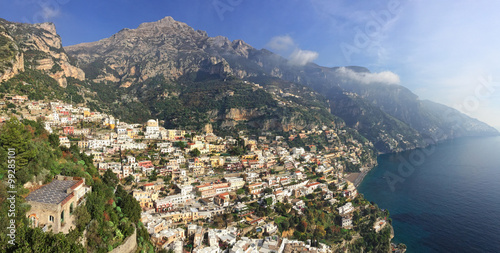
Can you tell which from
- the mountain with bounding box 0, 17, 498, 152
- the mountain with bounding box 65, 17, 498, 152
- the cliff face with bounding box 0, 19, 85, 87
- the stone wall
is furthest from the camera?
the mountain with bounding box 65, 17, 498, 152

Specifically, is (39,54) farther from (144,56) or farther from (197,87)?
(144,56)

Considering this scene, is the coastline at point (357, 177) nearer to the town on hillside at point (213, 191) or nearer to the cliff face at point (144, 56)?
the town on hillside at point (213, 191)

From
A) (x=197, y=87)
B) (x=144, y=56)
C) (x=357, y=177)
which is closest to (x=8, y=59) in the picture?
(x=357, y=177)

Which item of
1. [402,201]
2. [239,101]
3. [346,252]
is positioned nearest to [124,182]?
[346,252]

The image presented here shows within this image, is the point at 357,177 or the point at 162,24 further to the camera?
the point at 162,24

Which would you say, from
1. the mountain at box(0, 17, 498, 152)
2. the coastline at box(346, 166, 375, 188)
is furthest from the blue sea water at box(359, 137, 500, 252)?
the mountain at box(0, 17, 498, 152)

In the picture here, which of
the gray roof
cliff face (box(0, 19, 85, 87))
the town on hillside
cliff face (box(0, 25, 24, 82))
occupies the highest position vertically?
cliff face (box(0, 19, 85, 87))

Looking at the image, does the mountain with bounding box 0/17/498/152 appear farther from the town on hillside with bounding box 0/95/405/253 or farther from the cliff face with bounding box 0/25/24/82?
the town on hillside with bounding box 0/95/405/253
